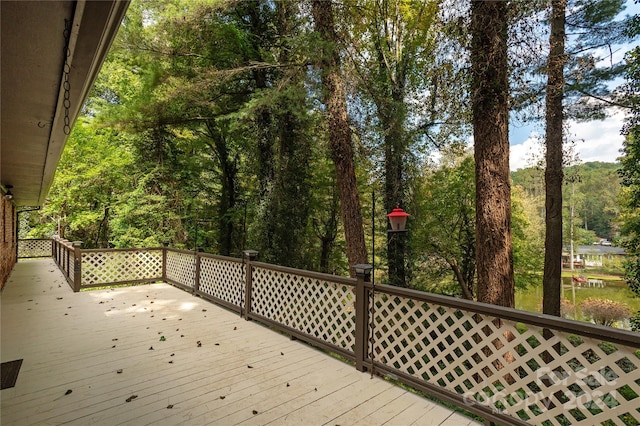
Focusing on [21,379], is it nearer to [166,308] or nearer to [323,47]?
[166,308]

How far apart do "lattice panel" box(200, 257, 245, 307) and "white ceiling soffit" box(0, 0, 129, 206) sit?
291cm

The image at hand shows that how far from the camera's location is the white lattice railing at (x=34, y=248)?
14430mm

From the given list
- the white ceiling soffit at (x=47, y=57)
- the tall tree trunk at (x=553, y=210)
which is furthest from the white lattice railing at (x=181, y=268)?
the tall tree trunk at (x=553, y=210)

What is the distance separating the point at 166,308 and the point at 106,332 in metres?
1.24

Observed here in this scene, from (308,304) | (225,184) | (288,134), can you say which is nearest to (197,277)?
(308,304)

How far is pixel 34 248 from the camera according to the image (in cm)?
1461

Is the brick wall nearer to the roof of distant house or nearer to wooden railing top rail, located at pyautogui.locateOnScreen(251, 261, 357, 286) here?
wooden railing top rail, located at pyautogui.locateOnScreen(251, 261, 357, 286)

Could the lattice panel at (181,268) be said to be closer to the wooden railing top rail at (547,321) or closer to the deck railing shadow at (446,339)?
the deck railing shadow at (446,339)

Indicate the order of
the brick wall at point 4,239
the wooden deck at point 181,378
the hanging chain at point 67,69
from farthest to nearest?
A: the brick wall at point 4,239 → the wooden deck at point 181,378 → the hanging chain at point 67,69

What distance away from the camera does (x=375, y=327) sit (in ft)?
10.00

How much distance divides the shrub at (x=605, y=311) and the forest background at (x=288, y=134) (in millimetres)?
4924

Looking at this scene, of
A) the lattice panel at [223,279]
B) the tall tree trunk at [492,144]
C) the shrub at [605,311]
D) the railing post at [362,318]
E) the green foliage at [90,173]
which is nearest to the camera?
the railing post at [362,318]

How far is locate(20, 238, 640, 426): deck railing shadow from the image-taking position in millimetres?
1811

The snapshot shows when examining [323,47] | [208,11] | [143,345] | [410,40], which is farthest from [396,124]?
[143,345]
